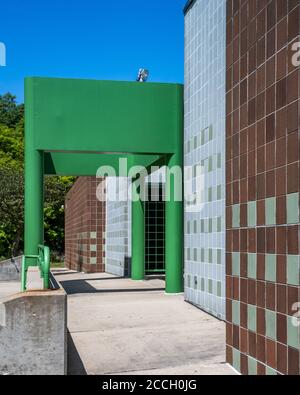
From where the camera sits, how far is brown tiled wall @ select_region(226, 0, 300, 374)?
Answer: 4766 millimetres

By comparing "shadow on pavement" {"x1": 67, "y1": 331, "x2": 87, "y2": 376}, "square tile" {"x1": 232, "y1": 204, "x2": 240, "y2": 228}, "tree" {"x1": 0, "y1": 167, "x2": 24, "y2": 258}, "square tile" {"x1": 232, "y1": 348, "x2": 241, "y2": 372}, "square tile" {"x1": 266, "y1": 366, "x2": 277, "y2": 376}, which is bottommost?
"shadow on pavement" {"x1": 67, "y1": 331, "x2": 87, "y2": 376}

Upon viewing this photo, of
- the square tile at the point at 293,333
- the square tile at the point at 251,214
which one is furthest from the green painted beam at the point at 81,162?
the square tile at the point at 293,333

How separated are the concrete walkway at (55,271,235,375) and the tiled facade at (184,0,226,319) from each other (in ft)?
2.17

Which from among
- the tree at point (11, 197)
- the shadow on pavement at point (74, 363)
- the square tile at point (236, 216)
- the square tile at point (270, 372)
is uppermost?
the tree at point (11, 197)

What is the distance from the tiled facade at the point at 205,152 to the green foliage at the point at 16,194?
19840 millimetres

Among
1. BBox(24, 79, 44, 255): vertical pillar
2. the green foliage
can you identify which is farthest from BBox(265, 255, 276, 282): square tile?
the green foliage

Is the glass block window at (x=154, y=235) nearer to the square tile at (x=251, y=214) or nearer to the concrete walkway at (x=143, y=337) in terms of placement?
the concrete walkway at (x=143, y=337)

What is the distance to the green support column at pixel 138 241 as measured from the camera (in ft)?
61.3

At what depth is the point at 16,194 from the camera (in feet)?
103

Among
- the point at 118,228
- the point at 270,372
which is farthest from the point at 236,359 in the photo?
the point at 118,228

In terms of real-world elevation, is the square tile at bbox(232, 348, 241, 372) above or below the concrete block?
below

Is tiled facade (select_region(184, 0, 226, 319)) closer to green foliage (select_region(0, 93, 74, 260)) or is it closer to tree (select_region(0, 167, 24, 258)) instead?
Answer: tree (select_region(0, 167, 24, 258))

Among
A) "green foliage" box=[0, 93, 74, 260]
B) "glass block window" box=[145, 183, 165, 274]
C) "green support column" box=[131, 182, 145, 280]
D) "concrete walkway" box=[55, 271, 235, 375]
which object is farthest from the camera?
"green foliage" box=[0, 93, 74, 260]

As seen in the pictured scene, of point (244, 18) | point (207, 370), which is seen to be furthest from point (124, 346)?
point (244, 18)
